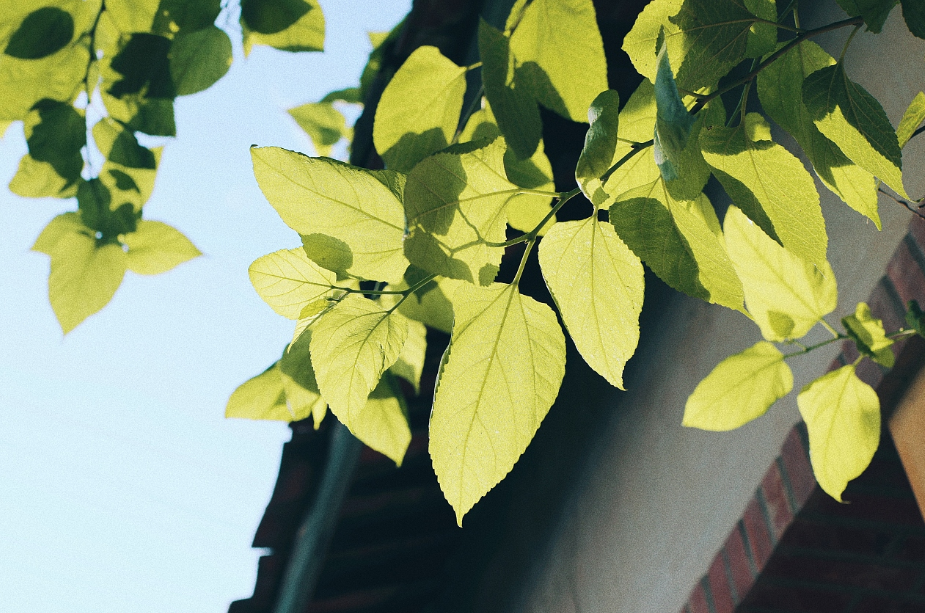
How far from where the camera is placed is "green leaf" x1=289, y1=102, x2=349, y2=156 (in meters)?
1.45

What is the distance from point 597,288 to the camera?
0.38 m

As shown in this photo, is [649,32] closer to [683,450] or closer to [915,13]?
[915,13]

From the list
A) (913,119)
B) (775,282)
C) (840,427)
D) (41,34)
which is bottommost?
(840,427)

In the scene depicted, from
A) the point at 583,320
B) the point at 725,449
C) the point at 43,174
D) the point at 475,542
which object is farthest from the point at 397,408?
the point at 475,542

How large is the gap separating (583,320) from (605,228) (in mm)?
57

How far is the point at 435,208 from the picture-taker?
36cm

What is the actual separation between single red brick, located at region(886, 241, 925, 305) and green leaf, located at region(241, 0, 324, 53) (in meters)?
0.99

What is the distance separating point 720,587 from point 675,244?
50.8 inches

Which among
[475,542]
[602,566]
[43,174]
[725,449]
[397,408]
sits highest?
[43,174]

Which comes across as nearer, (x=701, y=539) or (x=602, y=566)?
(x=701, y=539)

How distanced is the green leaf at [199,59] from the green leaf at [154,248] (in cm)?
26

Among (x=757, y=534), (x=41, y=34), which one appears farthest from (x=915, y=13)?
(x=757, y=534)

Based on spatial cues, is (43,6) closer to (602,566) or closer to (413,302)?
(413,302)

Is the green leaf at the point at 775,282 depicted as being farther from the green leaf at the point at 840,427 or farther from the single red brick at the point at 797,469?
the single red brick at the point at 797,469
